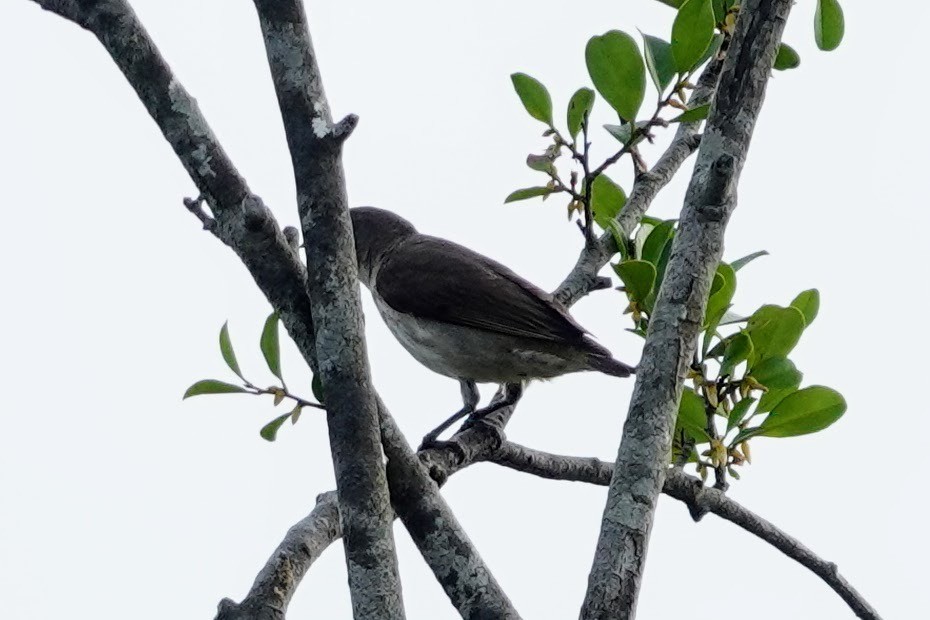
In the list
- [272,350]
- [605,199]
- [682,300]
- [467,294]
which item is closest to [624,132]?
[605,199]

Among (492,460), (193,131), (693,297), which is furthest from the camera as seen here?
(492,460)

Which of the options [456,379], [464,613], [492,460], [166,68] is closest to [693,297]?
[464,613]

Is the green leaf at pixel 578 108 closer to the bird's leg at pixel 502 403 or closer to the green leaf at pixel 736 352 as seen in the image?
the green leaf at pixel 736 352

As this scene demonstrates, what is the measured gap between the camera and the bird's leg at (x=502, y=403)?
199 inches

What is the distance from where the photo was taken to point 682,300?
2852 mm

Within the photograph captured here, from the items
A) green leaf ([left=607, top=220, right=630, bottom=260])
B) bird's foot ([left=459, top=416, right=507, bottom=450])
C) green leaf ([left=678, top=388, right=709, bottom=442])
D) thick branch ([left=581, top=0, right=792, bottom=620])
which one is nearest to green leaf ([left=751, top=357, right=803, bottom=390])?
green leaf ([left=678, top=388, right=709, bottom=442])

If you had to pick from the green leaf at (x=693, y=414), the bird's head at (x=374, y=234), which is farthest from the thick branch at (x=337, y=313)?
the bird's head at (x=374, y=234)

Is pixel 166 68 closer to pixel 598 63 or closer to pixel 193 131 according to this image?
pixel 193 131

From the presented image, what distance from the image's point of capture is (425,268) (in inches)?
265

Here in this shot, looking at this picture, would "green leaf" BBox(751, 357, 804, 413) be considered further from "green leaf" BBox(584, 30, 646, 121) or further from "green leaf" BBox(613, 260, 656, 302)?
"green leaf" BBox(584, 30, 646, 121)

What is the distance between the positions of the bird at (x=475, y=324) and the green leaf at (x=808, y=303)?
143cm

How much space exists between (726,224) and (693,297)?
21 cm

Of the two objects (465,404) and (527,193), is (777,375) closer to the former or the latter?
(527,193)

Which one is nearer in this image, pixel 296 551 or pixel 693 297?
A: pixel 693 297
